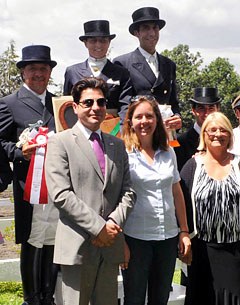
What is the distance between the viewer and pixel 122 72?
15.9 ft

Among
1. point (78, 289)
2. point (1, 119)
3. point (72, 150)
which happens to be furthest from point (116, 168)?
point (1, 119)

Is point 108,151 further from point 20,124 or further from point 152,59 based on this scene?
point 152,59

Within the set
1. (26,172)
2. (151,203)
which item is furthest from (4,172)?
(151,203)

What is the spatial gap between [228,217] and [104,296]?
3.73 ft

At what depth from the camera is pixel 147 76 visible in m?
5.02

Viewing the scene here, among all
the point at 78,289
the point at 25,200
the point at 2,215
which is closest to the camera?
the point at 78,289

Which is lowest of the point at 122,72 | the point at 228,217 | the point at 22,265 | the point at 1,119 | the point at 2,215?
the point at 2,215

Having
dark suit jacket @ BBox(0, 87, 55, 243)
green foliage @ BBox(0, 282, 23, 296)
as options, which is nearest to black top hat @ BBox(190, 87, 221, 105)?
dark suit jacket @ BBox(0, 87, 55, 243)

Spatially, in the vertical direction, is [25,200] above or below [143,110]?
below

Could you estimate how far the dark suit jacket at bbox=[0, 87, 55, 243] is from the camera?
4.44 meters

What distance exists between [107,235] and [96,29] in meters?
2.05

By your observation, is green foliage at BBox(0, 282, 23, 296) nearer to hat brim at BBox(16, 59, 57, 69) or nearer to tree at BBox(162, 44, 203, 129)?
hat brim at BBox(16, 59, 57, 69)

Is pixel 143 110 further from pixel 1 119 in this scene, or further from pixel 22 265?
pixel 22 265

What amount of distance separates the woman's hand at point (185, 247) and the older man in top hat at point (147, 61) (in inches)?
47.2
